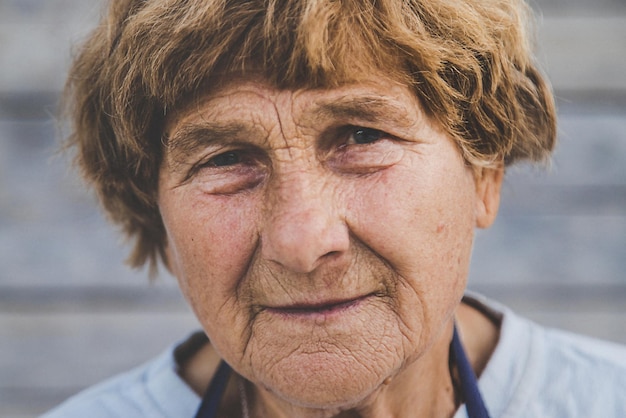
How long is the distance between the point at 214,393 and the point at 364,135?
675mm

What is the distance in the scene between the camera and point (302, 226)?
1130mm

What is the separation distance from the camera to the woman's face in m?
1.17

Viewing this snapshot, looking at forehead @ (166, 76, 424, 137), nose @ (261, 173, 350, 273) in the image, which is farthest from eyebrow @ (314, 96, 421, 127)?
nose @ (261, 173, 350, 273)

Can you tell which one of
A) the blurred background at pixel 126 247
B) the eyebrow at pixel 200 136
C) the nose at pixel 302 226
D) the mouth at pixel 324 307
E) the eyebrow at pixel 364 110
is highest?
the eyebrow at pixel 364 110

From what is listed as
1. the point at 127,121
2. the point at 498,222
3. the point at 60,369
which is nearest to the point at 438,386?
the point at 127,121

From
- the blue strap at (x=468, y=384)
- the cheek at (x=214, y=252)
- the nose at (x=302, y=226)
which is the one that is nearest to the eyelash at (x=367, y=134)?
the nose at (x=302, y=226)

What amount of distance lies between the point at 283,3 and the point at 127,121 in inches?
14.6

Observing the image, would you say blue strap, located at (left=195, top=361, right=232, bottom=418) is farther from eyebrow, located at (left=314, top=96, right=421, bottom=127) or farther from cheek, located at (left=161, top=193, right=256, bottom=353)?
eyebrow, located at (left=314, top=96, right=421, bottom=127)

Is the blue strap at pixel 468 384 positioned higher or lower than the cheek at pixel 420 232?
lower

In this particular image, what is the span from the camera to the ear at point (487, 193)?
4.57ft

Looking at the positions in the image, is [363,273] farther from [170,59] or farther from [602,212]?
[602,212]

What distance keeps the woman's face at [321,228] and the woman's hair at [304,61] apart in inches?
1.5

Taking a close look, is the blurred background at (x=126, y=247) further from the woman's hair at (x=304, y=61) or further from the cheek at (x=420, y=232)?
the cheek at (x=420, y=232)

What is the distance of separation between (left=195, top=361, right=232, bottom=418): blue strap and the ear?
0.63 m
